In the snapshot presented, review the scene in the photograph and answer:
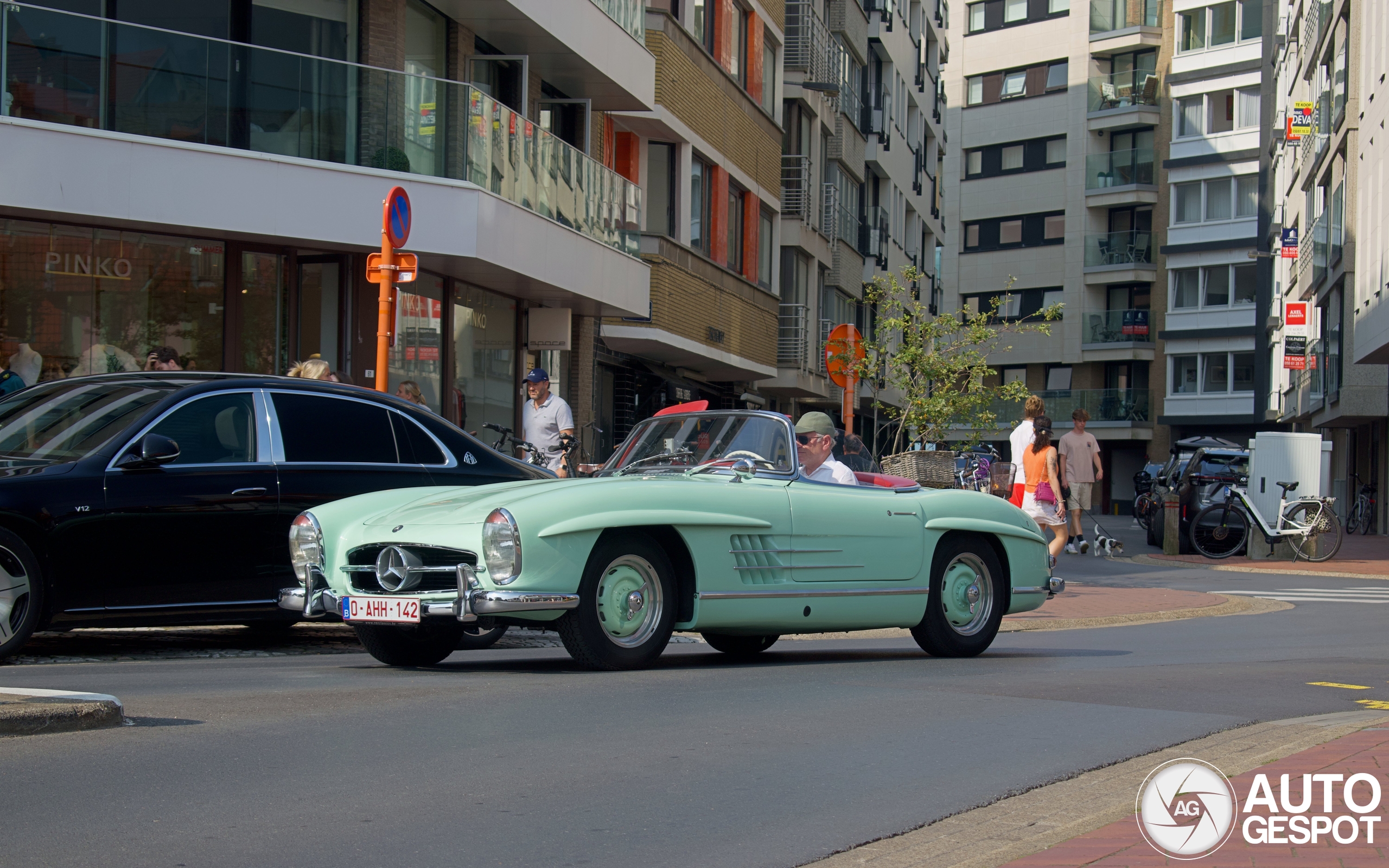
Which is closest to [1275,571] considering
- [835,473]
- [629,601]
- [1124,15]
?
[835,473]

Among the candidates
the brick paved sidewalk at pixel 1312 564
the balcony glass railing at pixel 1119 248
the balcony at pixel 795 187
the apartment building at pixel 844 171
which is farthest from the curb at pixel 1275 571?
the balcony glass railing at pixel 1119 248

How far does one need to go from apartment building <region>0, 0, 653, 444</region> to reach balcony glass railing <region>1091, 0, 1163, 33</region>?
57.2 meters

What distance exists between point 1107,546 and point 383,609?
2006cm

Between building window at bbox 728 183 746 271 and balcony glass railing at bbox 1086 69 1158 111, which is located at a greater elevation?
balcony glass railing at bbox 1086 69 1158 111

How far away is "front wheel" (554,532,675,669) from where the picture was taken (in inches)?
328

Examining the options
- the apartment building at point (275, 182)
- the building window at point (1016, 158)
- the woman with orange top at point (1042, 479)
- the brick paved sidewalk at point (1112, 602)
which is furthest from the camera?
the building window at point (1016, 158)

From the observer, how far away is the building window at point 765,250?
3641 cm

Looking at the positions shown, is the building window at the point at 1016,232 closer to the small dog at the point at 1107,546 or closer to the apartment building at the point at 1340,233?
the apartment building at the point at 1340,233

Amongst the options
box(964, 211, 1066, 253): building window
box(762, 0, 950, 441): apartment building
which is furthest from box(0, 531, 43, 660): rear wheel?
box(964, 211, 1066, 253): building window

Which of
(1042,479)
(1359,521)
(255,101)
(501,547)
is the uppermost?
(255,101)

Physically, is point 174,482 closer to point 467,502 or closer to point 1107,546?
point 467,502

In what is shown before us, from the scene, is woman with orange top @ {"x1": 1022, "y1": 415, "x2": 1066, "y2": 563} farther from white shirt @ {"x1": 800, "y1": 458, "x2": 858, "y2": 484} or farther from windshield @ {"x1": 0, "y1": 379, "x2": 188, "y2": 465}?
windshield @ {"x1": 0, "y1": 379, "x2": 188, "y2": 465}

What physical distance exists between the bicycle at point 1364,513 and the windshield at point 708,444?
36213 mm

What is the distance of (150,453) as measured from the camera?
29.8 feet
